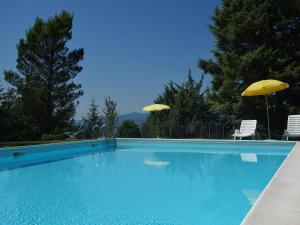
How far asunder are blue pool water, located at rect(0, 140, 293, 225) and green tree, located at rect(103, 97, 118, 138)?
461 centimetres

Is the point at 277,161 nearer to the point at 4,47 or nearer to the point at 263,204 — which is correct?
the point at 263,204

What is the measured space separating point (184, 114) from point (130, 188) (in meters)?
12.7

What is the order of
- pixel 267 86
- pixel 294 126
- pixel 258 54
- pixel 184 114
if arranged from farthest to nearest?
pixel 184 114
pixel 258 54
pixel 294 126
pixel 267 86

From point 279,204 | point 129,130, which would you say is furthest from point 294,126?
point 279,204

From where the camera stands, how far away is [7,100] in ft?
63.6

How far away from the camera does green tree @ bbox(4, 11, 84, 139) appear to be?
785 inches

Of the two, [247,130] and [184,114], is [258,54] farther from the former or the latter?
[184,114]

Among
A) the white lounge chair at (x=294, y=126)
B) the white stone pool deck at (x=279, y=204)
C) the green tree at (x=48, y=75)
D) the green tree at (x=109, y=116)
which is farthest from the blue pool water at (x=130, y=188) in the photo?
the green tree at (x=48, y=75)

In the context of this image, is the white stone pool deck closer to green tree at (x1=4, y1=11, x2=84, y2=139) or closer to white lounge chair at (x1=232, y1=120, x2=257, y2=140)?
white lounge chair at (x1=232, y1=120, x2=257, y2=140)

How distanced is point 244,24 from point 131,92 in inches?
445

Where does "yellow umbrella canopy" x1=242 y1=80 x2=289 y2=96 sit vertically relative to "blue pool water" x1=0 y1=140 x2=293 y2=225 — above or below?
above

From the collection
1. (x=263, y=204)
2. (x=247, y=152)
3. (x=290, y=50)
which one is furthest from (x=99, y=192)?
(x=290, y=50)

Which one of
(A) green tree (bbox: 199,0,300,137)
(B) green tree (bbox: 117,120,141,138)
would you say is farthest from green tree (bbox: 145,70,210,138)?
(A) green tree (bbox: 199,0,300,137)

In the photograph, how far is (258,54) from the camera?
1502cm
